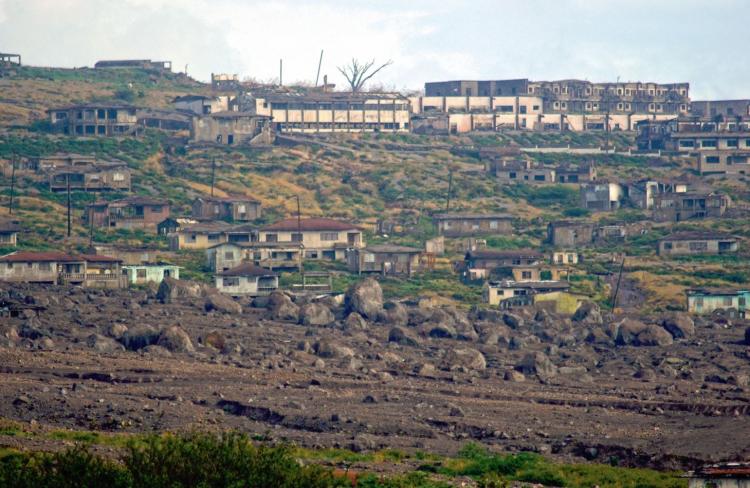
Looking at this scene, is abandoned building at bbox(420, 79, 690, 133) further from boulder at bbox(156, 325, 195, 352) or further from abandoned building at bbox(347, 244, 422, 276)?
boulder at bbox(156, 325, 195, 352)

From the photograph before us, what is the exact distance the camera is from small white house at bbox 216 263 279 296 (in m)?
80.5

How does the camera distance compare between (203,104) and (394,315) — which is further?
(203,104)

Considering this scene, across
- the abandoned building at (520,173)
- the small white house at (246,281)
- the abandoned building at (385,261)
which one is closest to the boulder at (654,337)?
the abandoned building at (385,261)

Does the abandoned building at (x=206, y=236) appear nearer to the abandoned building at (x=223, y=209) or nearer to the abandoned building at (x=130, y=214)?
the abandoned building at (x=130, y=214)

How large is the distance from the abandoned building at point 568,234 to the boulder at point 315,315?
24.4m

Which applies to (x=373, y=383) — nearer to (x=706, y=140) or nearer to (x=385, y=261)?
(x=385, y=261)

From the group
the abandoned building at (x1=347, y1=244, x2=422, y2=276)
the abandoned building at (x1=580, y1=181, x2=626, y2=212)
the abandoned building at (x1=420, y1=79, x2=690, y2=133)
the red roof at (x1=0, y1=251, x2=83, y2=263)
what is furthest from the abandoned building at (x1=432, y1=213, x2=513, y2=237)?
the abandoned building at (x1=420, y1=79, x2=690, y2=133)

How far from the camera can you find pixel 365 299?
7469cm

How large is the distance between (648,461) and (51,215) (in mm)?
55191

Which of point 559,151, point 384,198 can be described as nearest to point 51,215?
point 384,198

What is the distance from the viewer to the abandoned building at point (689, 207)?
10006 centimetres

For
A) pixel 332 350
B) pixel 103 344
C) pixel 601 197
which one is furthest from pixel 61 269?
pixel 601 197

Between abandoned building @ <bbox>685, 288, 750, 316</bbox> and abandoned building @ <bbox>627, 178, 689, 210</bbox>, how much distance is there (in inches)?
930

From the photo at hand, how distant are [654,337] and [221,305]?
801 inches
